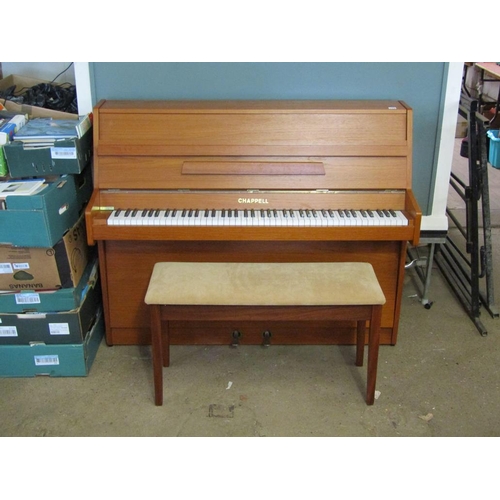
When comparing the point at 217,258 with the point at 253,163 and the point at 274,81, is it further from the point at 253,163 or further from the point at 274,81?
the point at 274,81

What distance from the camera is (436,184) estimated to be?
122 inches

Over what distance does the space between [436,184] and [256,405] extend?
5.01ft

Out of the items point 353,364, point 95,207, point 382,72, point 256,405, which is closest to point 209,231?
point 95,207

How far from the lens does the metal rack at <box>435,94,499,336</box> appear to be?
286cm

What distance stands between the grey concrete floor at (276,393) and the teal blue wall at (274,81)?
1225mm

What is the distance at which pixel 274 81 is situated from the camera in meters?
2.90

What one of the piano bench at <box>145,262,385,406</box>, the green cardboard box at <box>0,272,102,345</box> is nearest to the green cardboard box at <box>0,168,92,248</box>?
the green cardboard box at <box>0,272,102,345</box>

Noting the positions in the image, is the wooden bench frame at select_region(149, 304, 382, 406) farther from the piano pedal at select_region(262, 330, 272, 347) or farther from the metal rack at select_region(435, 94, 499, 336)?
the metal rack at select_region(435, 94, 499, 336)

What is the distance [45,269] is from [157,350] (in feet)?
A: 1.97

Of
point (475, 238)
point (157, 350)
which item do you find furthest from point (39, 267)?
point (475, 238)

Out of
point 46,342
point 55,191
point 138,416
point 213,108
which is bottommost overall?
point 138,416

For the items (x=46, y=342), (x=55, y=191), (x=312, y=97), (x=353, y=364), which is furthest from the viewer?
(x=312, y=97)

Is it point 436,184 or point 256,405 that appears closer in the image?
point 256,405

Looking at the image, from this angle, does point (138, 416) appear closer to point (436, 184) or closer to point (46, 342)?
point (46, 342)
